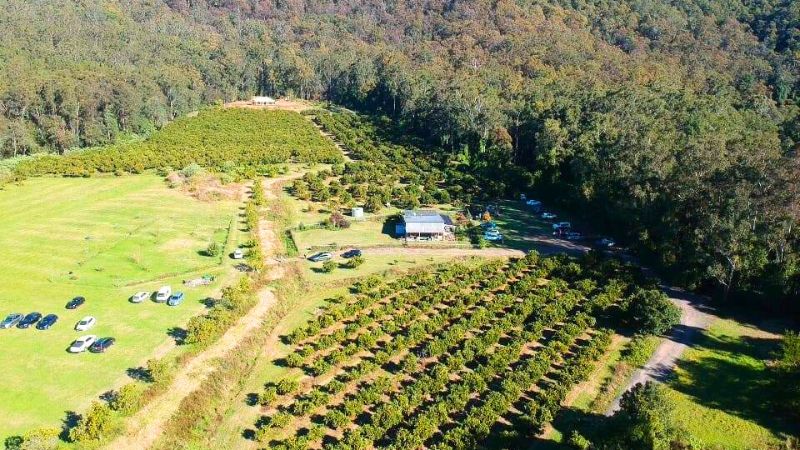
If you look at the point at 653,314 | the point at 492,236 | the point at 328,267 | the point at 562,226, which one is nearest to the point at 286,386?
the point at 328,267

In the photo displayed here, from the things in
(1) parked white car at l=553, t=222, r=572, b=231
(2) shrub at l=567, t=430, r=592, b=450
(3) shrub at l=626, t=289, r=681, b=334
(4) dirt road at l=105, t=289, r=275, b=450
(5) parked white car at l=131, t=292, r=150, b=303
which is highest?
(1) parked white car at l=553, t=222, r=572, b=231

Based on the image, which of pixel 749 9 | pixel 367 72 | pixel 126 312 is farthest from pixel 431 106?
pixel 749 9

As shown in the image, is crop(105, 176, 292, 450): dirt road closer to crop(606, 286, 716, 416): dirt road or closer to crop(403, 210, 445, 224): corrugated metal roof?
crop(403, 210, 445, 224): corrugated metal roof

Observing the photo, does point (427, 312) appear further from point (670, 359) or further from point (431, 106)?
point (431, 106)

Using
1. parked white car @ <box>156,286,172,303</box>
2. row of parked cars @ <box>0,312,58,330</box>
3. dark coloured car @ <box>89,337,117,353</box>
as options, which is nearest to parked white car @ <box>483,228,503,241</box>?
parked white car @ <box>156,286,172,303</box>

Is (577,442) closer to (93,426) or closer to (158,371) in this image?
(158,371)

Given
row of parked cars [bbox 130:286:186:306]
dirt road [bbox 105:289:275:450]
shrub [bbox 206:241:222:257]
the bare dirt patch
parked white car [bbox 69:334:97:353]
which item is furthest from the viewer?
the bare dirt patch
